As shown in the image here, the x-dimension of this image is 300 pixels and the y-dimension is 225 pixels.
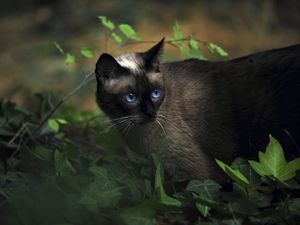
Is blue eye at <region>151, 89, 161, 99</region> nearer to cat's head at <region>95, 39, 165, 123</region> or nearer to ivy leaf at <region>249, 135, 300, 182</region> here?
cat's head at <region>95, 39, 165, 123</region>

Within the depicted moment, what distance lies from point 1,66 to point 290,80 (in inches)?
233

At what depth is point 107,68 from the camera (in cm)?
389

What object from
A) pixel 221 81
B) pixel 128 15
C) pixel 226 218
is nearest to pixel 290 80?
pixel 221 81

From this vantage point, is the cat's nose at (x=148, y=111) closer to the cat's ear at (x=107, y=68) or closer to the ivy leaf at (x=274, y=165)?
the cat's ear at (x=107, y=68)

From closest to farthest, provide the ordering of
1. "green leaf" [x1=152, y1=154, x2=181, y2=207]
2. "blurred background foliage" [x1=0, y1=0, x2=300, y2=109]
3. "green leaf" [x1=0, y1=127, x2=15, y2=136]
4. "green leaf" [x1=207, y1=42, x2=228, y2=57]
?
1. "green leaf" [x1=152, y1=154, x2=181, y2=207]
2. "green leaf" [x1=207, y1=42, x2=228, y2=57]
3. "green leaf" [x1=0, y1=127, x2=15, y2=136]
4. "blurred background foliage" [x1=0, y1=0, x2=300, y2=109]

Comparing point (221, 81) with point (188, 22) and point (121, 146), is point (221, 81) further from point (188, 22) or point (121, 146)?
point (188, 22)

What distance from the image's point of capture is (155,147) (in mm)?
3936

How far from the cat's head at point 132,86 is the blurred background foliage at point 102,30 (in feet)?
12.3

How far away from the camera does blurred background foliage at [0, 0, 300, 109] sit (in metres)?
8.38

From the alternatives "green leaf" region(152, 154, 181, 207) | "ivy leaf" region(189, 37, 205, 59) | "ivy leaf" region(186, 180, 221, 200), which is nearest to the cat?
"ivy leaf" region(189, 37, 205, 59)

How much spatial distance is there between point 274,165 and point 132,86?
41.4 inches

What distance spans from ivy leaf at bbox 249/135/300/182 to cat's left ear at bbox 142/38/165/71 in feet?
3.46

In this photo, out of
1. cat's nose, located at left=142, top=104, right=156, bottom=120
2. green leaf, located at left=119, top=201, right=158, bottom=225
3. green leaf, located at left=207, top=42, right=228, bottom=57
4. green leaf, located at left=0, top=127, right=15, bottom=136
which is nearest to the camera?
green leaf, located at left=119, top=201, right=158, bottom=225

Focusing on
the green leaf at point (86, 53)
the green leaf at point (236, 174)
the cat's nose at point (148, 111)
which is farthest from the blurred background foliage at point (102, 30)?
the green leaf at point (236, 174)
